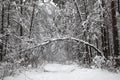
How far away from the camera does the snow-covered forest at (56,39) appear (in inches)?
426

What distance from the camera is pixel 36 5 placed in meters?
19.9

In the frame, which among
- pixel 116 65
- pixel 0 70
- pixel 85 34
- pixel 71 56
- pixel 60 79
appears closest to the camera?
pixel 60 79

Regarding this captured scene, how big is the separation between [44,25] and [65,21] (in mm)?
2957

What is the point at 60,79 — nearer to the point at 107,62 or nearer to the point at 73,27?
the point at 107,62

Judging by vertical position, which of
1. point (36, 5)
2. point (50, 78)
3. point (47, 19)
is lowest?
point (50, 78)

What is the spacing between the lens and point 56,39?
1124 centimetres

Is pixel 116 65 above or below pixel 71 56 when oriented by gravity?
above

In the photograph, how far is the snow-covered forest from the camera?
10.8 m

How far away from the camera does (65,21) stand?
76.0ft

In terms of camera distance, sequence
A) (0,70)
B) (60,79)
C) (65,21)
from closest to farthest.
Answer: (60,79) < (0,70) < (65,21)

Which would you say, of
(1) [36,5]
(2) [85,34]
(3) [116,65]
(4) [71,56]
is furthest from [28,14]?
(3) [116,65]

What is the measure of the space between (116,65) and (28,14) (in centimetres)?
1196

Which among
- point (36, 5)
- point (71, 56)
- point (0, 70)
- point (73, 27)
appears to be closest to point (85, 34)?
point (73, 27)

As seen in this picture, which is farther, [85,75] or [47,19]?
[47,19]
